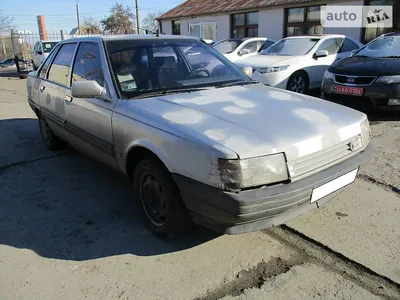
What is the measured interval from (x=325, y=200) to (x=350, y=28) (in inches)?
500

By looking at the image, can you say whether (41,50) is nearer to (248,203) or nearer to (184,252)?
(184,252)

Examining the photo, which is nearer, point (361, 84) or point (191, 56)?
point (191, 56)

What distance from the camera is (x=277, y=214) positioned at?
2.34 m

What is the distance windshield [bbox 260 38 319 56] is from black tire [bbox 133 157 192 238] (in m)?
6.75

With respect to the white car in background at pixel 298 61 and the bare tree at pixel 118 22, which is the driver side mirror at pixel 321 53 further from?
the bare tree at pixel 118 22

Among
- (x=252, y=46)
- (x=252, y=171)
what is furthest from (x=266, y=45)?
(x=252, y=171)

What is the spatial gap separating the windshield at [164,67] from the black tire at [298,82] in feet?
14.5

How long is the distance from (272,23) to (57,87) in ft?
46.8

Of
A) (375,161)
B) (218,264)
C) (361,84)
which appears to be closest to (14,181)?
(218,264)

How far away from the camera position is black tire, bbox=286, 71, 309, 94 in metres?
7.95

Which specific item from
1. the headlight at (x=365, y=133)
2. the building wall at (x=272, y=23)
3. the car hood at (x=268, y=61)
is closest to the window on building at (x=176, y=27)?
the building wall at (x=272, y=23)

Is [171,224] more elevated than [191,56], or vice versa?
[191,56]

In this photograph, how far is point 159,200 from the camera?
109 inches

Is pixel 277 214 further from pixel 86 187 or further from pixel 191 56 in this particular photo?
pixel 86 187
